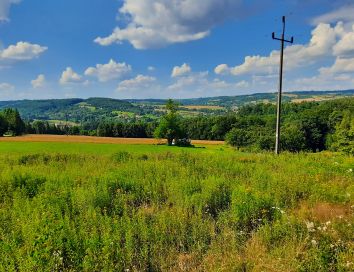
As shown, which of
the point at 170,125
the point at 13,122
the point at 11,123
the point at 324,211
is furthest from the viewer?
the point at 13,122

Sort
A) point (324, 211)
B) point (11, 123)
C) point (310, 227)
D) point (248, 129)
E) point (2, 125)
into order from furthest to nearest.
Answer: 1. point (11, 123)
2. point (2, 125)
3. point (248, 129)
4. point (324, 211)
5. point (310, 227)

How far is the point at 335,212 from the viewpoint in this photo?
268 inches

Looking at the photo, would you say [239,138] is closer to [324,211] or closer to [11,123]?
[11,123]

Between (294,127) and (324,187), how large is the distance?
7131 centimetres

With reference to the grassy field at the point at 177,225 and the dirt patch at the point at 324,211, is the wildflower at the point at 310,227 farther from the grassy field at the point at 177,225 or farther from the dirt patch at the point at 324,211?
the dirt patch at the point at 324,211

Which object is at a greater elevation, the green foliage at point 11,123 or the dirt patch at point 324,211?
the dirt patch at point 324,211

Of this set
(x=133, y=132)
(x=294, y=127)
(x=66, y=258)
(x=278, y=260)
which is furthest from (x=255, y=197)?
(x=133, y=132)

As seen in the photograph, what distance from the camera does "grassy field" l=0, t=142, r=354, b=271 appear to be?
189 inches

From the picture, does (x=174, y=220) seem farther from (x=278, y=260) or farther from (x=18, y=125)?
(x=18, y=125)

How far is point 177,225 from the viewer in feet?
19.9

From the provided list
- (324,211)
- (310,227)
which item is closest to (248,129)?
(324,211)

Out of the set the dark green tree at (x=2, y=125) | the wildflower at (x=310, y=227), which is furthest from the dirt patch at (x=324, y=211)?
the dark green tree at (x=2, y=125)

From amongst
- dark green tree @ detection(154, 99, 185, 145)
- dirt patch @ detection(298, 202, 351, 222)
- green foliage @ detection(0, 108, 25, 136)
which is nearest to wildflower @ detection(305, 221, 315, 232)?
dirt patch @ detection(298, 202, 351, 222)

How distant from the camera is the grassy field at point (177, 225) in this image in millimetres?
4809
